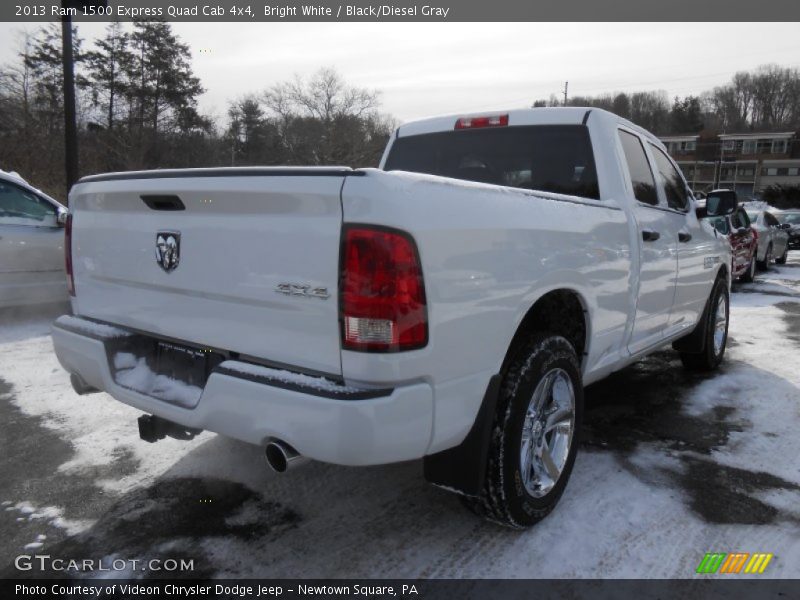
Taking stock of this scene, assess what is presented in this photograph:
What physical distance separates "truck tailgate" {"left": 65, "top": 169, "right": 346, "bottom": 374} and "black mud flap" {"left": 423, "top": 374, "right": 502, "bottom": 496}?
24.9 inches

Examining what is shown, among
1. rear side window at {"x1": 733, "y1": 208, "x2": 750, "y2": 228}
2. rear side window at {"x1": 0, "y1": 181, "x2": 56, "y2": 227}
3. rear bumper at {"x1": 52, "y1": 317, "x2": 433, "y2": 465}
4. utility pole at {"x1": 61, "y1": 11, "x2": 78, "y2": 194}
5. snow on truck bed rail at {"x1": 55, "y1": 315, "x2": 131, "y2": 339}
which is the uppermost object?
utility pole at {"x1": 61, "y1": 11, "x2": 78, "y2": 194}

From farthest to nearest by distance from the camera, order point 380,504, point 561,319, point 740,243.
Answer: point 740,243, point 561,319, point 380,504

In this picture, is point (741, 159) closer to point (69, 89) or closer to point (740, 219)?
point (740, 219)

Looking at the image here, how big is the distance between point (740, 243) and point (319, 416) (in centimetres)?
1154

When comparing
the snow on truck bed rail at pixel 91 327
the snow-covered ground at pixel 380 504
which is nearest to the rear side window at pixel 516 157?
the snow-covered ground at pixel 380 504

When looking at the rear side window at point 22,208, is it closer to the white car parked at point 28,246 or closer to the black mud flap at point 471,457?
the white car parked at point 28,246

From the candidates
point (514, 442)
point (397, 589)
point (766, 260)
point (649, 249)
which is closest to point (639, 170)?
point (649, 249)

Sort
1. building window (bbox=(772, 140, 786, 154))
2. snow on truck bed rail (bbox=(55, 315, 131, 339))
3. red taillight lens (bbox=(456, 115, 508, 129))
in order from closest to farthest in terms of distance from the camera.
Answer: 1. snow on truck bed rail (bbox=(55, 315, 131, 339))
2. red taillight lens (bbox=(456, 115, 508, 129))
3. building window (bbox=(772, 140, 786, 154))

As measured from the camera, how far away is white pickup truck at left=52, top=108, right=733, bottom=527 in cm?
190

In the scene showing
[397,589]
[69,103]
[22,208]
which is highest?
[69,103]

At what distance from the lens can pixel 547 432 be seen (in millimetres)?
2748

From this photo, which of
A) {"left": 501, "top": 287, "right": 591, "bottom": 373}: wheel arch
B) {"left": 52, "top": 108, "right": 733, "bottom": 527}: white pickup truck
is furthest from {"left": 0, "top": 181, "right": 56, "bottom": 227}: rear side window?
{"left": 501, "top": 287, "right": 591, "bottom": 373}: wheel arch

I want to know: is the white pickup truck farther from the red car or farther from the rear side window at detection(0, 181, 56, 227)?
the red car

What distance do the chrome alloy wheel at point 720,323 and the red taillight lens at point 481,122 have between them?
2.70 meters
